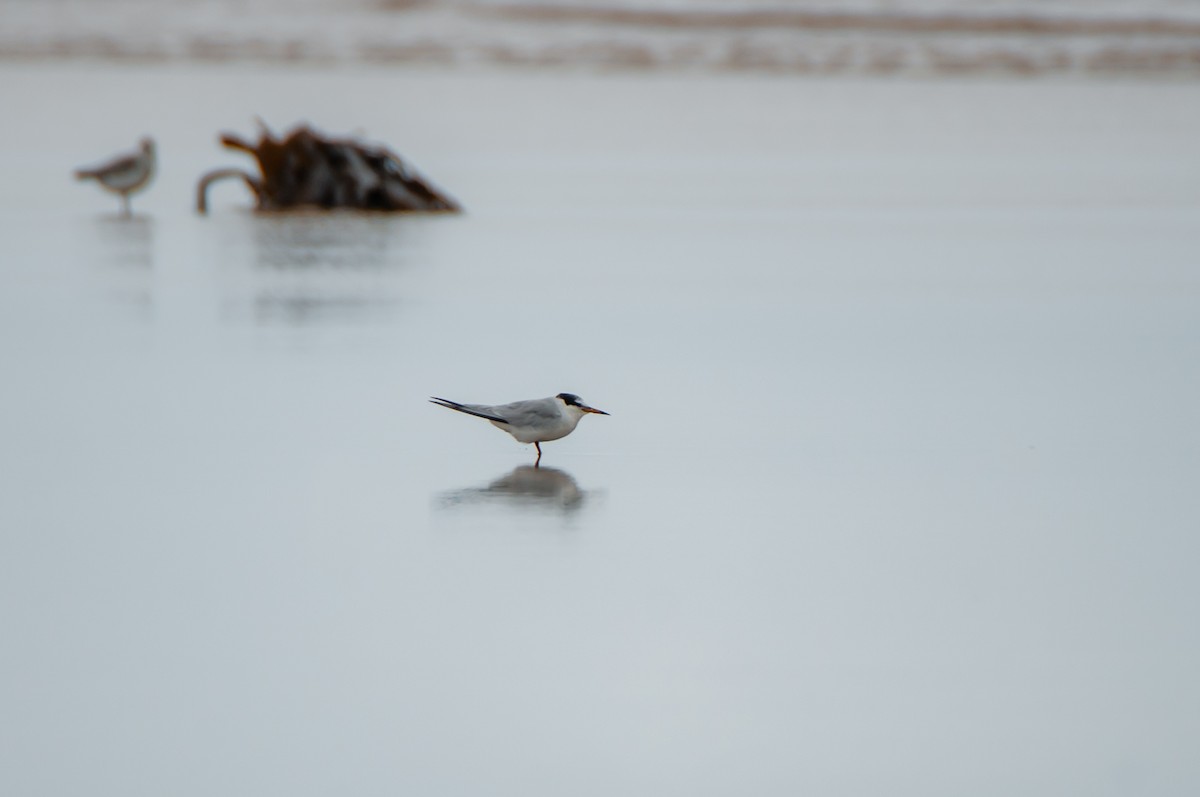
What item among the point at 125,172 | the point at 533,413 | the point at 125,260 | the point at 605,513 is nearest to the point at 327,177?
the point at 125,172

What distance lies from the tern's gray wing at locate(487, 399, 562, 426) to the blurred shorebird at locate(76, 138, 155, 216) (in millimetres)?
7724

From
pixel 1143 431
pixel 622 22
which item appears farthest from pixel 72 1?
pixel 1143 431

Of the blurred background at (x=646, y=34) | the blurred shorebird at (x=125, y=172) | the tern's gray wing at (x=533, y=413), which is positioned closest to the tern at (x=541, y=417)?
the tern's gray wing at (x=533, y=413)

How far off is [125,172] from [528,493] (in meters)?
8.23

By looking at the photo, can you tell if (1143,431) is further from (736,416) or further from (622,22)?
(622,22)

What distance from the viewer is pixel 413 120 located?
18.7 metres

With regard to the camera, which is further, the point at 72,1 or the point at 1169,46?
the point at 72,1

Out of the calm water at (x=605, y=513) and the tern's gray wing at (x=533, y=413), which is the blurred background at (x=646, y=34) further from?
the tern's gray wing at (x=533, y=413)

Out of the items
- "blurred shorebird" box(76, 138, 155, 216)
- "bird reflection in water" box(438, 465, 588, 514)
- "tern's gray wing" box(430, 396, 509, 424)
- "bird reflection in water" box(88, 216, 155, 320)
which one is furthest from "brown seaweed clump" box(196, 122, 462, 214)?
"bird reflection in water" box(438, 465, 588, 514)

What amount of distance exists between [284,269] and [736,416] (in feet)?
13.8

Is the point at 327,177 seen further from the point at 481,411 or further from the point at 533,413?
the point at 533,413

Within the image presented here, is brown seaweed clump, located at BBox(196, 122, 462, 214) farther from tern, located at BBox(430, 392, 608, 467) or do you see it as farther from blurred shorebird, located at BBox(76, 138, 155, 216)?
tern, located at BBox(430, 392, 608, 467)

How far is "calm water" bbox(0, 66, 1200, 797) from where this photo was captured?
3.33 metres

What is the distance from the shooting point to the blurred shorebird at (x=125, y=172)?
1247 centimetres
